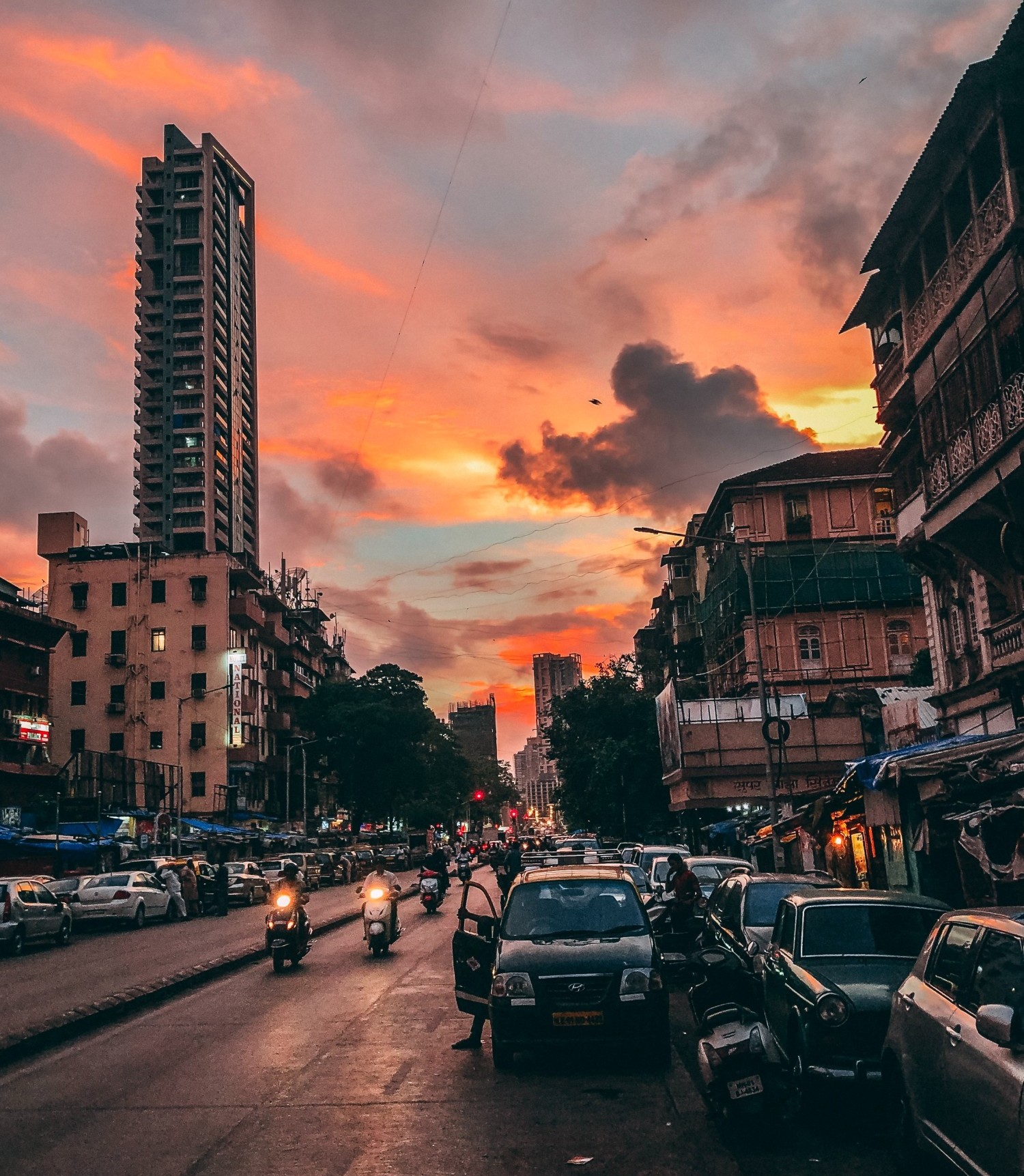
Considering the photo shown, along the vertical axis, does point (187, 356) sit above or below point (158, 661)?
above

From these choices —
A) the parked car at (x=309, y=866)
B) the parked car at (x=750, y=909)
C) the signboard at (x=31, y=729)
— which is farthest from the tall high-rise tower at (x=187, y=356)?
the parked car at (x=750, y=909)

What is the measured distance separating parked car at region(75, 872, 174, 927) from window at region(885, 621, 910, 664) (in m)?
36.0

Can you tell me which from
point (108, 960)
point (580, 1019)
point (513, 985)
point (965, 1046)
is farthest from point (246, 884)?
point (965, 1046)

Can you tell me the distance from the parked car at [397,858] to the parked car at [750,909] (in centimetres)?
6116

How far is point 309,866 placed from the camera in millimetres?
51281

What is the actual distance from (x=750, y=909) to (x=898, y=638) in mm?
45243

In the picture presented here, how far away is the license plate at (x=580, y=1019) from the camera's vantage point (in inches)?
390

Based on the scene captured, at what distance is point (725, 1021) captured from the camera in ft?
25.8

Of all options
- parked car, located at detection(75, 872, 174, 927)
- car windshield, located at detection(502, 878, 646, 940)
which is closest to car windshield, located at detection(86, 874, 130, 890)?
parked car, located at detection(75, 872, 174, 927)

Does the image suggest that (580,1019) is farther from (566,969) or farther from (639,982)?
A: (639,982)

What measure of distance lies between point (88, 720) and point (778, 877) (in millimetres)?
73791

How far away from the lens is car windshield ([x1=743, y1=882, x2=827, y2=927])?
12.8 meters

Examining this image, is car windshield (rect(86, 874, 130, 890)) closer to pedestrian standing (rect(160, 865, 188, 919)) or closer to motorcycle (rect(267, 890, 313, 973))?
pedestrian standing (rect(160, 865, 188, 919))

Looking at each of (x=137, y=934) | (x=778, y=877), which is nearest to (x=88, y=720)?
(x=137, y=934)
